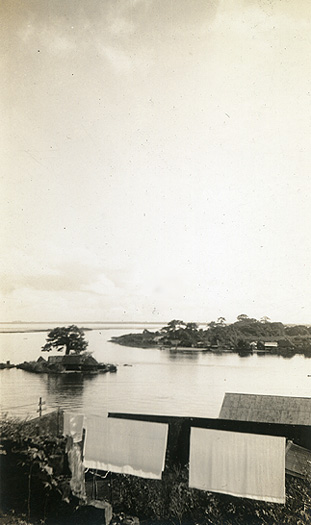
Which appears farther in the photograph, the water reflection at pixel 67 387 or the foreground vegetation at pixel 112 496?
the water reflection at pixel 67 387

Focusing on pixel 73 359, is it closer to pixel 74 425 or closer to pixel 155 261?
pixel 74 425

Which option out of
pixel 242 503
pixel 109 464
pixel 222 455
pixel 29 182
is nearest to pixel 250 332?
pixel 222 455

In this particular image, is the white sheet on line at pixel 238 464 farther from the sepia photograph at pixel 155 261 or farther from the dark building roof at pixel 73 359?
the dark building roof at pixel 73 359

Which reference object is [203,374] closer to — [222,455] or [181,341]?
[181,341]

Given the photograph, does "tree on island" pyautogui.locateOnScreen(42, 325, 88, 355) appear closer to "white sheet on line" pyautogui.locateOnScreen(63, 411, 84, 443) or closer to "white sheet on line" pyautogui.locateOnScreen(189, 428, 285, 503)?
"white sheet on line" pyautogui.locateOnScreen(63, 411, 84, 443)

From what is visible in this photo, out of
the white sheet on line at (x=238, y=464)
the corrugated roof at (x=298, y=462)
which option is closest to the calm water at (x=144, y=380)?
the white sheet on line at (x=238, y=464)

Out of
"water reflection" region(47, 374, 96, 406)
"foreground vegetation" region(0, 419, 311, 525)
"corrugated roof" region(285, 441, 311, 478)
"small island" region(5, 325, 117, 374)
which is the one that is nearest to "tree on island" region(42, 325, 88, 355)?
"small island" region(5, 325, 117, 374)
